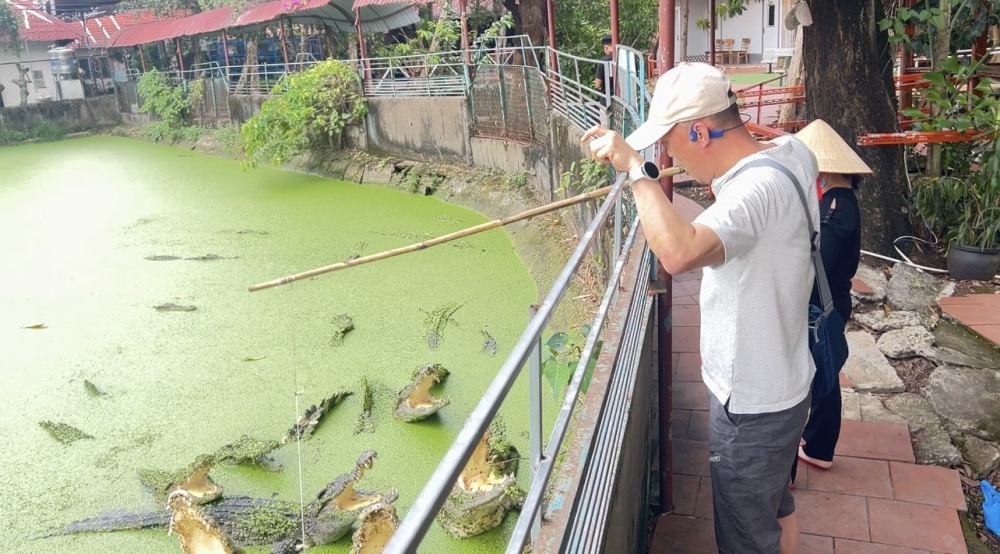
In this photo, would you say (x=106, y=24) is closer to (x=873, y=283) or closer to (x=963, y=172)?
(x=963, y=172)

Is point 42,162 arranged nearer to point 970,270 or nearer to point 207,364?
point 207,364

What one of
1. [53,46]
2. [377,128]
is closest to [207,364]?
[377,128]

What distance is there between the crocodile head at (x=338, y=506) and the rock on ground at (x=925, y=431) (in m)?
1.72

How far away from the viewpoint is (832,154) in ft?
6.86

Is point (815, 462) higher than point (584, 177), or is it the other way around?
point (584, 177)

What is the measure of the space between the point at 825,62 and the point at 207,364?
3.74 meters

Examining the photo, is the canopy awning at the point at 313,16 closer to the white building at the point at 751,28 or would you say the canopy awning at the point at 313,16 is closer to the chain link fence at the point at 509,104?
the chain link fence at the point at 509,104

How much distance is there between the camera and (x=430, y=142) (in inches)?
329

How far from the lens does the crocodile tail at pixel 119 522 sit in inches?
111

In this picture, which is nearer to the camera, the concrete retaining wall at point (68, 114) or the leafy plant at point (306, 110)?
the leafy plant at point (306, 110)

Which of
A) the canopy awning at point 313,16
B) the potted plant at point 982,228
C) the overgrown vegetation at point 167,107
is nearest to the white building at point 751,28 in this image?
the canopy awning at point 313,16

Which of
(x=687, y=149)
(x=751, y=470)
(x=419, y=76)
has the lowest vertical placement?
(x=751, y=470)

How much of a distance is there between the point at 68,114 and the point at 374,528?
57.2 ft

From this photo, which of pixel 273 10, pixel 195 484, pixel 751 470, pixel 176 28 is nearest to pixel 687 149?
pixel 751 470
